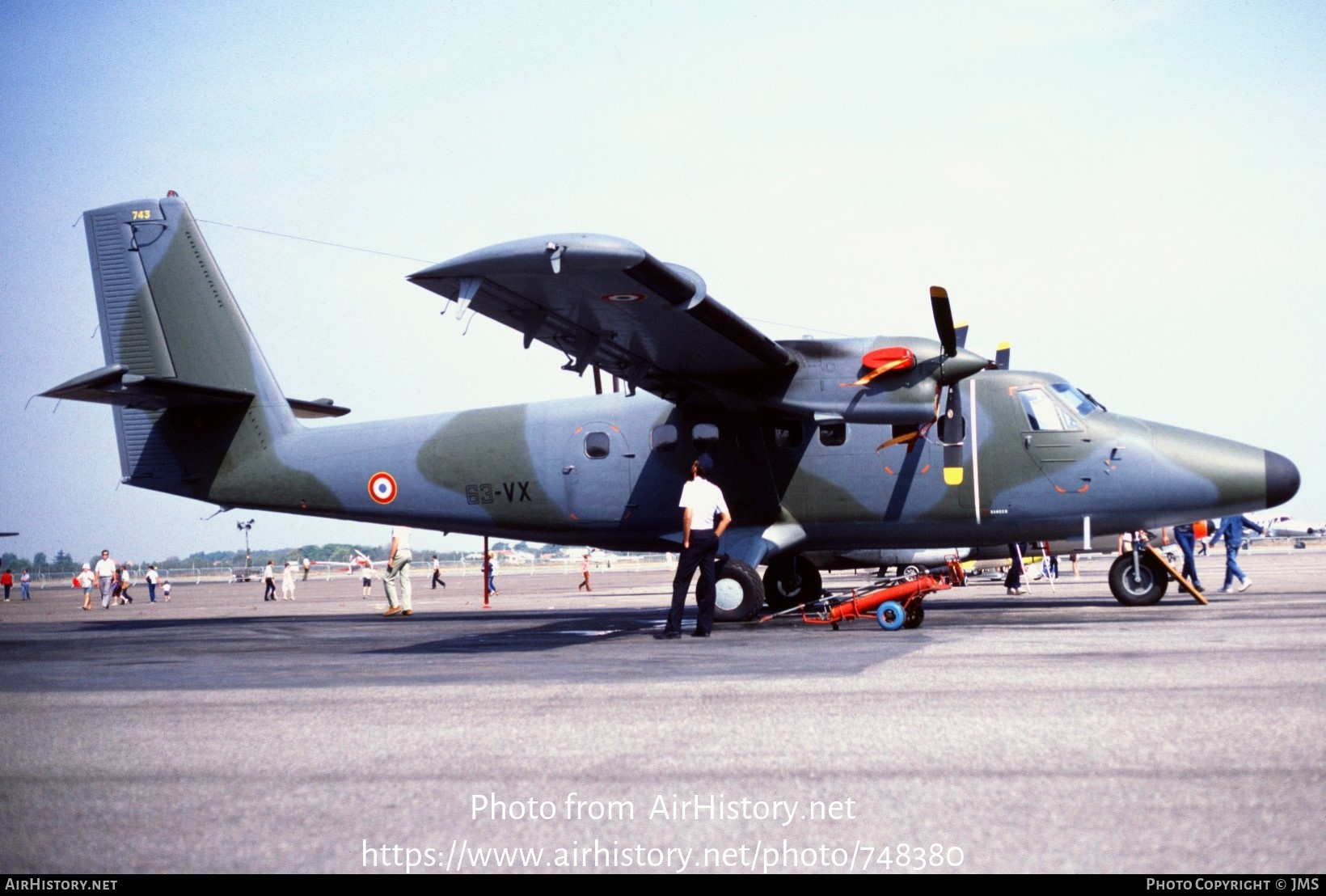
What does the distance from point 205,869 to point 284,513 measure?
15440mm

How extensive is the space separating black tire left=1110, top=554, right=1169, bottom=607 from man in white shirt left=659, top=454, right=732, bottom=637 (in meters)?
6.35

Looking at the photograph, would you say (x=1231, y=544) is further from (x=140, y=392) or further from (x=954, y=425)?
(x=140, y=392)

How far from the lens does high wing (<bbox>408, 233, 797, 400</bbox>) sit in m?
10.4

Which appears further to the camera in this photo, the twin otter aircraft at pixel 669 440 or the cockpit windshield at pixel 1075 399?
the cockpit windshield at pixel 1075 399

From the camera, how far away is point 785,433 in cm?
1568

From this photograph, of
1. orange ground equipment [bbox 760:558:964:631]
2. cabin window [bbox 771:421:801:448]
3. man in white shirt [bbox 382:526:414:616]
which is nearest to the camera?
orange ground equipment [bbox 760:558:964:631]

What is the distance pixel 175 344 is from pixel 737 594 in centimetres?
998

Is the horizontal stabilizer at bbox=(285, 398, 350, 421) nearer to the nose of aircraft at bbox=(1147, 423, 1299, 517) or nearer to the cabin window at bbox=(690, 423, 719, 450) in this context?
the cabin window at bbox=(690, 423, 719, 450)

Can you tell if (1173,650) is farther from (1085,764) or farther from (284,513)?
(284,513)

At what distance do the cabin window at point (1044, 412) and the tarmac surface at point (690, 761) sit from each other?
5.37 meters

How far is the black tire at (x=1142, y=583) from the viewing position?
15586 mm

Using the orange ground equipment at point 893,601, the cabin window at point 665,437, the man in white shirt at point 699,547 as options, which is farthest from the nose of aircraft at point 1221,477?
the cabin window at point 665,437

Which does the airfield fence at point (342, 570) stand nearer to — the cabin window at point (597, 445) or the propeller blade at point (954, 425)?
the cabin window at point (597, 445)

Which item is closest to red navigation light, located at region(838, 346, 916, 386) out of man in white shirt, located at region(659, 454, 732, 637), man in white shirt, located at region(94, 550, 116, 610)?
man in white shirt, located at region(659, 454, 732, 637)
